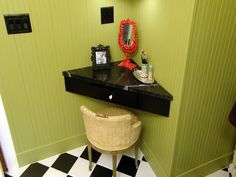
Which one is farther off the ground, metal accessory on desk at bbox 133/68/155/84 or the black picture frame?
the black picture frame

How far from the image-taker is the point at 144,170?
203 centimetres

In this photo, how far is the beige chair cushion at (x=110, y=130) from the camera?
1587mm

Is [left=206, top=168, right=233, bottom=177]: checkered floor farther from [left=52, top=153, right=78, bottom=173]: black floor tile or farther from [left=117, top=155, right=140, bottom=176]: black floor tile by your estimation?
[left=52, top=153, right=78, bottom=173]: black floor tile

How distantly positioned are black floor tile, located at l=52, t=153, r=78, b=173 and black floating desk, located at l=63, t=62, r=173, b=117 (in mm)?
665

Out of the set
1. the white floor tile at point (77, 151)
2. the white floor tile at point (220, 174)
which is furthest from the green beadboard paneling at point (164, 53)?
the white floor tile at point (77, 151)

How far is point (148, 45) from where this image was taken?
1757 mm

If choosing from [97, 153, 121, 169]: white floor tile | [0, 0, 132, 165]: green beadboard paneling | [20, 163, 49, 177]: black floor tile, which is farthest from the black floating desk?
[20, 163, 49, 177]: black floor tile

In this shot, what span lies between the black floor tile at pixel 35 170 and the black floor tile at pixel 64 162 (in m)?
0.10

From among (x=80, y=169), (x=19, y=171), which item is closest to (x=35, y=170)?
(x=19, y=171)

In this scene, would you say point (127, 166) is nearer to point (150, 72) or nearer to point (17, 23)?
→ point (150, 72)

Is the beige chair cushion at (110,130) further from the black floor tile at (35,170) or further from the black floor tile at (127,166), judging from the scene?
the black floor tile at (35,170)

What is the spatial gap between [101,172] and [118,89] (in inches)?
31.0

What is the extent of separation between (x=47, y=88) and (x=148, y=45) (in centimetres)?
88

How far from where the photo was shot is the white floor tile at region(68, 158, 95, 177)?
200cm
